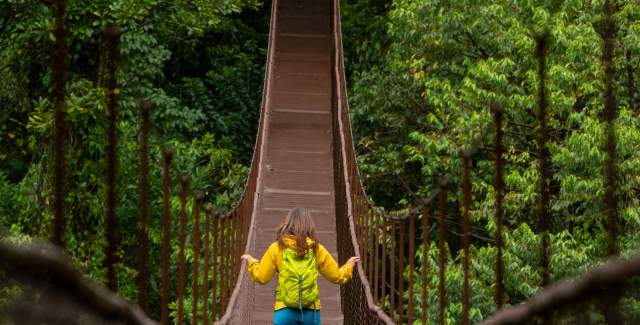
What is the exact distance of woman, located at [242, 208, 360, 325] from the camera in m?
4.15

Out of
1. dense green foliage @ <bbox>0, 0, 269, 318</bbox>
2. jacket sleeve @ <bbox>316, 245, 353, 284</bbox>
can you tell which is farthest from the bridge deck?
jacket sleeve @ <bbox>316, 245, 353, 284</bbox>

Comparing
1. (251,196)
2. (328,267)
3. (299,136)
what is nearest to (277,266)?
(328,267)

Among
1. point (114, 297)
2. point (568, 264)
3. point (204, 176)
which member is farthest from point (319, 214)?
point (114, 297)

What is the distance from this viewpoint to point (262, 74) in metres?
13.8

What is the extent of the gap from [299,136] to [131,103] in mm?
1491

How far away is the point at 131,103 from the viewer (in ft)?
34.4

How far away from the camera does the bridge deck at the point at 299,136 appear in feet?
26.2

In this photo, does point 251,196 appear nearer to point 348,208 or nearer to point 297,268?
point 348,208

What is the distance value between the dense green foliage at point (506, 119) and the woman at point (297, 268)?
2748 mm

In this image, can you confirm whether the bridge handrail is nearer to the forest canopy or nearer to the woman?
the woman

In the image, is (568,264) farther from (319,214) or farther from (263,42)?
(263,42)

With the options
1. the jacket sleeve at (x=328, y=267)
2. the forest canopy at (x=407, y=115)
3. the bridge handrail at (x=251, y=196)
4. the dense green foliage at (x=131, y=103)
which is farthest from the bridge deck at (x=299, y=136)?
the jacket sleeve at (x=328, y=267)

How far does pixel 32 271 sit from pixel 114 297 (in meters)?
0.08

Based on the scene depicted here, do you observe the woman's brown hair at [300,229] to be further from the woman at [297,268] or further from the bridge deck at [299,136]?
the bridge deck at [299,136]
